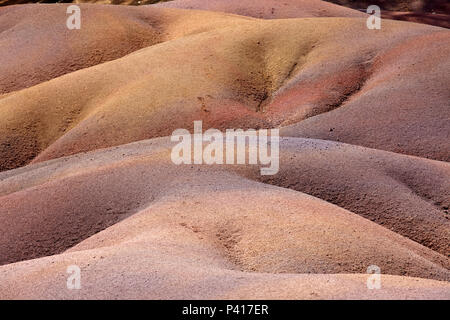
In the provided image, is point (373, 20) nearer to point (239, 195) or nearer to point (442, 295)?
point (239, 195)

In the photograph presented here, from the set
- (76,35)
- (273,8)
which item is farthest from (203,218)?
(273,8)

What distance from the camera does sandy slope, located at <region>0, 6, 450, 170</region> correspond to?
45.2ft

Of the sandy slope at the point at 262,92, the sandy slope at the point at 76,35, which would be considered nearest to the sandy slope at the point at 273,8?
the sandy slope at the point at 76,35

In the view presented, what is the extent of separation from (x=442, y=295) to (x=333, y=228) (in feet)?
7.95

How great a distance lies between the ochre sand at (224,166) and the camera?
629 cm

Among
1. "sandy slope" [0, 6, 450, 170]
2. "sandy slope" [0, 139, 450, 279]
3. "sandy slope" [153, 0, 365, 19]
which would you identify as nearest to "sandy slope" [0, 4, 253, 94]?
"sandy slope" [0, 6, 450, 170]

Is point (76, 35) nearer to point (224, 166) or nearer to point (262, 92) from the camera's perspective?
point (262, 92)

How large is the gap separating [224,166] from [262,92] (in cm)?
701

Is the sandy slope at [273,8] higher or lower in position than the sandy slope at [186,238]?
higher

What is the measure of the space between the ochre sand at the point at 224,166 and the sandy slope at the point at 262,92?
5 centimetres

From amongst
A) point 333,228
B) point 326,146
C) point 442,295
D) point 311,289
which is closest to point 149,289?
point 311,289

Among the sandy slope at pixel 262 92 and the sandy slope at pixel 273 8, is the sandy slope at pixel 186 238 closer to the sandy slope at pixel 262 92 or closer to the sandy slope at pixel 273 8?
the sandy slope at pixel 262 92
